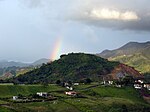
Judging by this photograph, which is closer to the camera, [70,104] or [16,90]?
[70,104]

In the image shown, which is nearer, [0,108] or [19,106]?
[0,108]

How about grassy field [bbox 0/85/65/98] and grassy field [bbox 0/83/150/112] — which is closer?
grassy field [bbox 0/83/150/112]

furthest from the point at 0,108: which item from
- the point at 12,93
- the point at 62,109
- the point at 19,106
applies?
the point at 12,93

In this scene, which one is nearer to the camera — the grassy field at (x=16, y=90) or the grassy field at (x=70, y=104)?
the grassy field at (x=70, y=104)

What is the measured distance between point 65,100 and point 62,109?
18.8 meters

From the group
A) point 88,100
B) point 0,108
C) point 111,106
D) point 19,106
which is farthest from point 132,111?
point 0,108

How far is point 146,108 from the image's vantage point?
183 metres

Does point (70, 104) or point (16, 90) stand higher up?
point (16, 90)

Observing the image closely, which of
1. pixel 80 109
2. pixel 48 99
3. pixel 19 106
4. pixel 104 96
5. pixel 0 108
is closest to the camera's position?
pixel 0 108

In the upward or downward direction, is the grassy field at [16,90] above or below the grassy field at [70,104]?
above

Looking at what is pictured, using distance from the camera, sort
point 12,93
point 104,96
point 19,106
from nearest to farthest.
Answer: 1. point 19,106
2. point 12,93
3. point 104,96

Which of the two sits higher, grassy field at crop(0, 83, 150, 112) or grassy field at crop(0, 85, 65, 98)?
grassy field at crop(0, 85, 65, 98)

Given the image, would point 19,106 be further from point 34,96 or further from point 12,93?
point 12,93

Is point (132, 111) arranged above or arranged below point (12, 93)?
below
